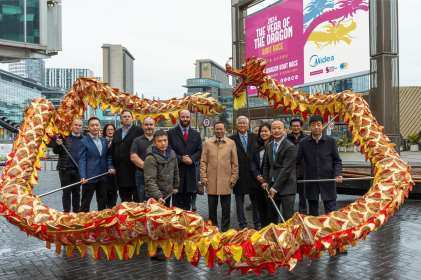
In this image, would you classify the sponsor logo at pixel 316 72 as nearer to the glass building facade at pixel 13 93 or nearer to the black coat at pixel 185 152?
the black coat at pixel 185 152

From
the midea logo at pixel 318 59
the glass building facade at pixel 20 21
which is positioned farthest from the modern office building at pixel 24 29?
the midea logo at pixel 318 59

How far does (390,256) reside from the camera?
17.9 feet

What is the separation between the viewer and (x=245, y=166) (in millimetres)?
6539

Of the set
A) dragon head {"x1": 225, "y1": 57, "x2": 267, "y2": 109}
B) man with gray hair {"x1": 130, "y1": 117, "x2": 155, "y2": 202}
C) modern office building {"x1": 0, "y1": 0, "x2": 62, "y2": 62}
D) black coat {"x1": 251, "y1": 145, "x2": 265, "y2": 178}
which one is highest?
modern office building {"x1": 0, "y1": 0, "x2": 62, "y2": 62}

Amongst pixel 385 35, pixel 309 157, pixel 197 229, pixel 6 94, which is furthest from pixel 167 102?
pixel 6 94

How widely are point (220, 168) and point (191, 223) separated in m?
2.78

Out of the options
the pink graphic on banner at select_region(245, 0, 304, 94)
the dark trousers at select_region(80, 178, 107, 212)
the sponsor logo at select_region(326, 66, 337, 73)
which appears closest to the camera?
the dark trousers at select_region(80, 178, 107, 212)

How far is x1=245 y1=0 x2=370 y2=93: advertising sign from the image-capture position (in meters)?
11.0

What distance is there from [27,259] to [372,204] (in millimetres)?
4225

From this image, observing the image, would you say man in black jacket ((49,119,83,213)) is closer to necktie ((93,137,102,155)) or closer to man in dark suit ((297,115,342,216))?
necktie ((93,137,102,155))

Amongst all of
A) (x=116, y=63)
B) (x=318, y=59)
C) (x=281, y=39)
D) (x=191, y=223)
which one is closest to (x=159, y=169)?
(x=191, y=223)

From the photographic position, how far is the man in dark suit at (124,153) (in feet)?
21.2

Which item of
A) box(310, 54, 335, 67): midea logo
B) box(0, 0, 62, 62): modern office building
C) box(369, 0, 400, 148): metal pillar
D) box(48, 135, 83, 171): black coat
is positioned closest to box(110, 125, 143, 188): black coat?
box(48, 135, 83, 171): black coat

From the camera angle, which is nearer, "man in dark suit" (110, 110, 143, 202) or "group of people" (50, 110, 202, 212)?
"group of people" (50, 110, 202, 212)
